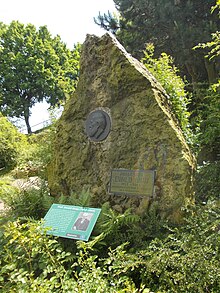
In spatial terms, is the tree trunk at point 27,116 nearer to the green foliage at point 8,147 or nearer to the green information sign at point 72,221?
the green foliage at point 8,147

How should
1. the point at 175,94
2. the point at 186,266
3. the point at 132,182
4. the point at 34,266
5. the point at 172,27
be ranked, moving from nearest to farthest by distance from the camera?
the point at 186,266 → the point at 34,266 → the point at 132,182 → the point at 175,94 → the point at 172,27

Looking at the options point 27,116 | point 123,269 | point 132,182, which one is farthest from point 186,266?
point 27,116

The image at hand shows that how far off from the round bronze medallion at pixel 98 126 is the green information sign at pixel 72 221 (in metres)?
1.10

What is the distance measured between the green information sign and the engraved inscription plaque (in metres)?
0.58

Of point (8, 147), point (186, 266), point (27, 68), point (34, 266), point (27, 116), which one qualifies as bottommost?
point (34, 266)

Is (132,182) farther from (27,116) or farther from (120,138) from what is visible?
(27,116)

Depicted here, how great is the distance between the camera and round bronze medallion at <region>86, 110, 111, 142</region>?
11.5 ft

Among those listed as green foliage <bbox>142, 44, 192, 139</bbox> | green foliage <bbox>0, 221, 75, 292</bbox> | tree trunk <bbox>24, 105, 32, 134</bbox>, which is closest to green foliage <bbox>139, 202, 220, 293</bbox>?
green foliage <bbox>0, 221, 75, 292</bbox>

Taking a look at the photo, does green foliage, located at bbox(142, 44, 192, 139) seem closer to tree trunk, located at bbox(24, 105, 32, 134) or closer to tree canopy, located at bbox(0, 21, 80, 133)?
tree canopy, located at bbox(0, 21, 80, 133)

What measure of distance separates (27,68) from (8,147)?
51.4 ft

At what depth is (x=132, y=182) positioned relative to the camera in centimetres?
317

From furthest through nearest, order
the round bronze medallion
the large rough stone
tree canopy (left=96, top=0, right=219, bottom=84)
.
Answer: tree canopy (left=96, top=0, right=219, bottom=84) < the round bronze medallion < the large rough stone

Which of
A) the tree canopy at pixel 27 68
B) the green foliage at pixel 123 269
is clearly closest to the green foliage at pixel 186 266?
the green foliage at pixel 123 269

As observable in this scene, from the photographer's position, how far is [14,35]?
74.3ft
